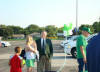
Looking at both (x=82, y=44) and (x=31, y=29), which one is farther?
(x=31, y=29)

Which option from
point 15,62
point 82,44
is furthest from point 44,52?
point 82,44

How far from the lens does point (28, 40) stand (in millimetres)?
6336

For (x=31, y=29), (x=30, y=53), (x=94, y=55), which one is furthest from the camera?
(x=31, y=29)

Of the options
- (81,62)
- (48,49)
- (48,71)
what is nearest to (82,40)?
(81,62)

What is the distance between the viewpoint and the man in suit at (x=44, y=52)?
20.1 feet

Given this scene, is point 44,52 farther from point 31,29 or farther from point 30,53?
point 31,29

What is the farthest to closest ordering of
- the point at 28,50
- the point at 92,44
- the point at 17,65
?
the point at 28,50
the point at 17,65
the point at 92,44

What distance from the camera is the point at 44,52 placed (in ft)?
20.1

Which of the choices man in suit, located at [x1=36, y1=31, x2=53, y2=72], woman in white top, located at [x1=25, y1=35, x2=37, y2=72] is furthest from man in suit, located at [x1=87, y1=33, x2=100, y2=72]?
woman in white top, located at [x1=25, y1=35, x2=37, y2=72]

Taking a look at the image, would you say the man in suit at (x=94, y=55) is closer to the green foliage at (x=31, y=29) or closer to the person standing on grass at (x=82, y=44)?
the person standing on grass at (x=82, y=44)

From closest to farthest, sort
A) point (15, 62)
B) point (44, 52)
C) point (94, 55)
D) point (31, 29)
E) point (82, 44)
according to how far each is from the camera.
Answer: point (94, 55)
point (15, 62)
point (82, 44)
point (44, 52)
point (31, 29)

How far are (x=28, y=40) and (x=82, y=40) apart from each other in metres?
1.79

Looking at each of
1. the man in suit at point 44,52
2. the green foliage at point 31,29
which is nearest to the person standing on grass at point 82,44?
the man in suit at point 44,52

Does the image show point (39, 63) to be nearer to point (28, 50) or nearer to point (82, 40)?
point (28, 50)
